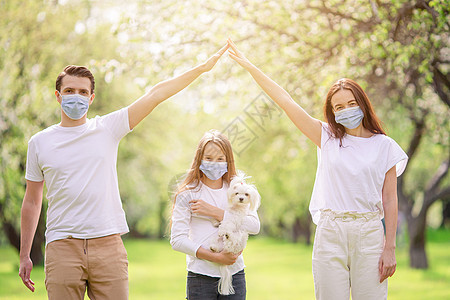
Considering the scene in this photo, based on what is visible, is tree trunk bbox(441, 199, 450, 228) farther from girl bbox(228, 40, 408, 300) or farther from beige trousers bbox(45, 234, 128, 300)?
beige trousers bbox(45, 234, 128, 300)

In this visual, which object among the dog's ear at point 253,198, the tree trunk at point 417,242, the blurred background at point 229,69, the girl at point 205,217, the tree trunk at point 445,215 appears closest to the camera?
the girl at point 205,217

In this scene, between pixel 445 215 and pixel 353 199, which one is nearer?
pixel 353 199

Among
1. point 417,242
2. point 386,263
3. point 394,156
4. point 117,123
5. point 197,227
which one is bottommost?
point 417,242

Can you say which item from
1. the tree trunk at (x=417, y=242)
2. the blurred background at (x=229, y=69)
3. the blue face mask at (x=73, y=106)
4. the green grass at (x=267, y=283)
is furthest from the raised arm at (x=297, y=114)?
the tree trunk at (x=417, y=242)

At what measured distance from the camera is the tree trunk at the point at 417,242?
1391cm

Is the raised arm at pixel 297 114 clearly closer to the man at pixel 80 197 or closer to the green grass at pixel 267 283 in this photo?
the man at pixel 80 197

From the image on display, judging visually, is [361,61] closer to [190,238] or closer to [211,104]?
[211,104]

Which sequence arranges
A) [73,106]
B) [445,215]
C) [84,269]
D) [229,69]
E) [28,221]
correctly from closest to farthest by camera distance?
[84,269] → [73,106] → [28,221] → [229,69] → [445,215]

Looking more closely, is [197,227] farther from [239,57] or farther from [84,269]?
[239,57]

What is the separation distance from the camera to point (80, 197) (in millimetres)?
3504

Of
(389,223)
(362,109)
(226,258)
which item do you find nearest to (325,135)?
(362,109)

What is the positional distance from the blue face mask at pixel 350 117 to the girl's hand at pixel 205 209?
1120 millimetres

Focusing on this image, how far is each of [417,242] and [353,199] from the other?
12142 mm

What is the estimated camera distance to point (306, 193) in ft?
75.9
